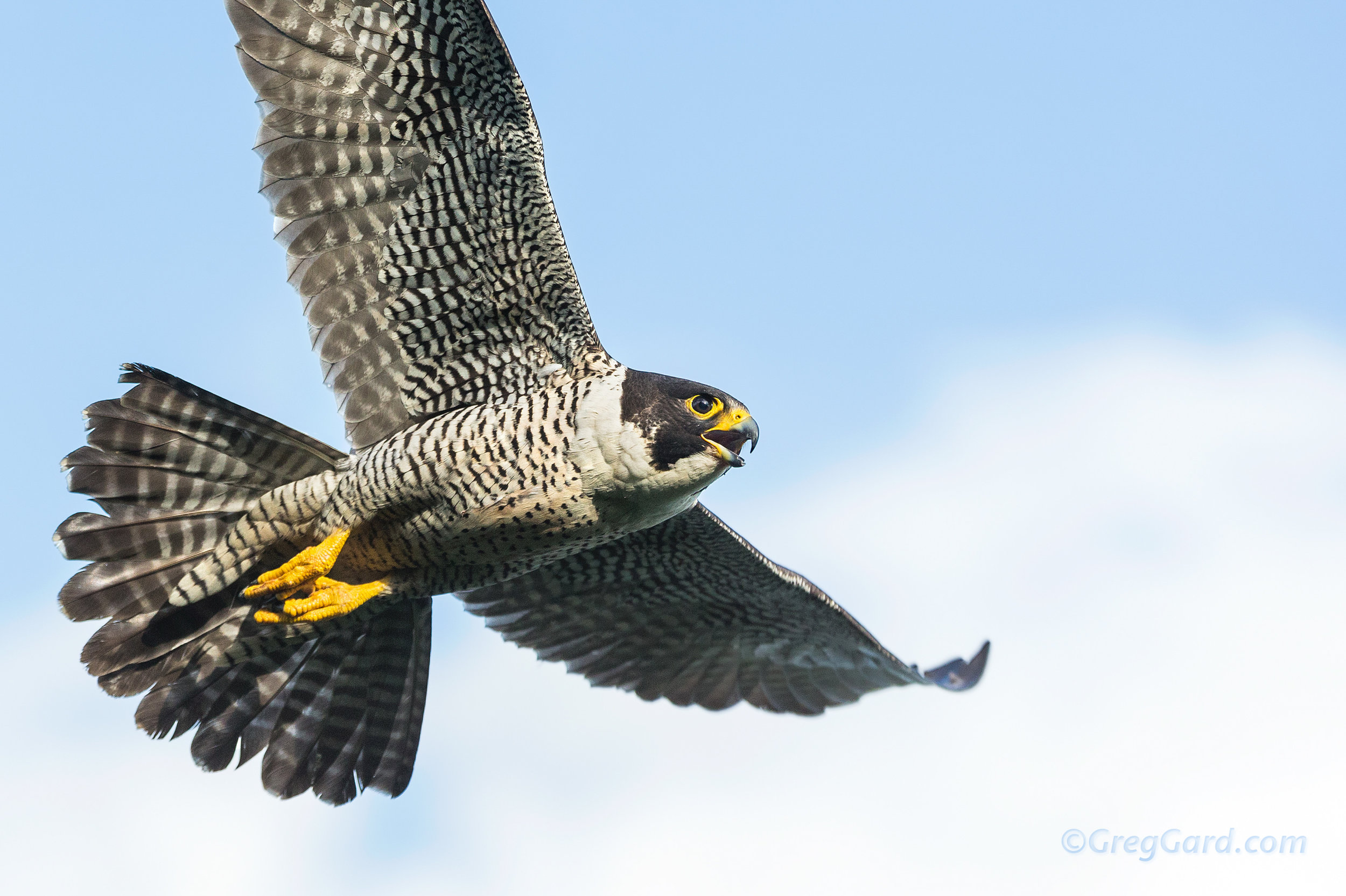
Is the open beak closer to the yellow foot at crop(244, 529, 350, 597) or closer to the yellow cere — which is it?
the yellow cere

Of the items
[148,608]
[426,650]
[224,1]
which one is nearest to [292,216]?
[224,1]

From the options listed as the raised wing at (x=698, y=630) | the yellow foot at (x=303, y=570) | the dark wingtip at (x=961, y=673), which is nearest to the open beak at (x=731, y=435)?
the raised wing at (x=698, y=630)

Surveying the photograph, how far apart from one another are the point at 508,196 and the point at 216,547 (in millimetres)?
2842

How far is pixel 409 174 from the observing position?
8.55m

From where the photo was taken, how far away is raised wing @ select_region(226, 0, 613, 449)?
27.1ft

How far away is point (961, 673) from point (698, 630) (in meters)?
2.01

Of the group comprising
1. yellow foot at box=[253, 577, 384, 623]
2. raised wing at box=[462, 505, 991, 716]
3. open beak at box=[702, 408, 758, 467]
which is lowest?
yellow foot at box=[253, 577, 384, 623]

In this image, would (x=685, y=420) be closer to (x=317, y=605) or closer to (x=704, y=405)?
(x=704, y=405)

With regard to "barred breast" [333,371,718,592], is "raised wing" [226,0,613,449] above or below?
above

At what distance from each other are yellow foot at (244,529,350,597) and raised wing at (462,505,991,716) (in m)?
2.08

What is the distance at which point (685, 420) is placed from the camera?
27.2ft

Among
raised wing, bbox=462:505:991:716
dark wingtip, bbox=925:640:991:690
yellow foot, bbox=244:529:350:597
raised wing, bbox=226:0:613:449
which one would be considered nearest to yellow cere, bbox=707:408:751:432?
raised wing, bbox=226:0:613:449

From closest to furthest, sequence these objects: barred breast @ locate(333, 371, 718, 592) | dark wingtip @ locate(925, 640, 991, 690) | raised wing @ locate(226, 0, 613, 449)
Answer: raised wing @ locate(226, 0, 613, 449), barred breast @ locate(333, 371, 718, 592), dark wingtip @ locate(925, 640, 991, 690)

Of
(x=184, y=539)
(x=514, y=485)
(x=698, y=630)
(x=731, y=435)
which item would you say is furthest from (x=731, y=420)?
(x=184, y=539)
